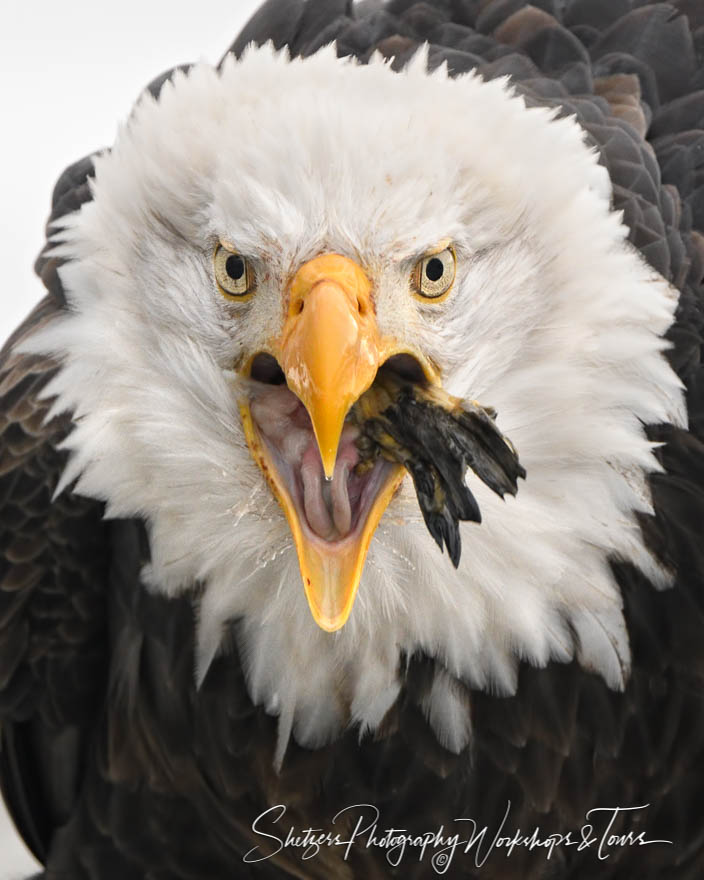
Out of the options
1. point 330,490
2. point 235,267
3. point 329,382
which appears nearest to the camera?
point 329,382

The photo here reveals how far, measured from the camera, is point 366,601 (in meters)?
2.23

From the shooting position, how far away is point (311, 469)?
77.8 inches

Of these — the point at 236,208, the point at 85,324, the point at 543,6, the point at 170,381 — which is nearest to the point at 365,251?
the point at 236,208

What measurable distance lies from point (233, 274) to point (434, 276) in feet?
0.98

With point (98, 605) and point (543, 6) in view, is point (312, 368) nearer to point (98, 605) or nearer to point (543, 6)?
point (98, 605)

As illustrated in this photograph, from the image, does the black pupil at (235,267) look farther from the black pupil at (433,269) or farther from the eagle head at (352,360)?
the black pupil at (433,269)

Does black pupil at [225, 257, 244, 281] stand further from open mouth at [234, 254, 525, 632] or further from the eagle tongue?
the eagle tongue

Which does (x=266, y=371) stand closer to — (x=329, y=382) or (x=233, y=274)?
(x=233, y=274)

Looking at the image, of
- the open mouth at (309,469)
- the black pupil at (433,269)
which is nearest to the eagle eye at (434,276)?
the black pupil at (433,269)

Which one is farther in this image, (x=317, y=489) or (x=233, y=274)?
(x=233, y=274)

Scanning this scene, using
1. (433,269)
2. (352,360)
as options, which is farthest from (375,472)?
(433,269)

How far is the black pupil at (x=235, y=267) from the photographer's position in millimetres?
2059

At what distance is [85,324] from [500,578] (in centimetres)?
80

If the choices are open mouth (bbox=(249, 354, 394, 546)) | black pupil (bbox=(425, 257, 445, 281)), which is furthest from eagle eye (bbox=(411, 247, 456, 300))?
open mouth (bbox=(249, 354, 394, 546))
